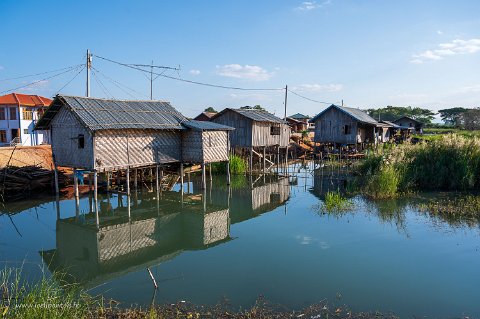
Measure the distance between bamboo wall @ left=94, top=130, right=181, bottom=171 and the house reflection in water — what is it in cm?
190

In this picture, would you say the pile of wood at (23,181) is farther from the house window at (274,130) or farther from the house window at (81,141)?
the house window at (274,130)

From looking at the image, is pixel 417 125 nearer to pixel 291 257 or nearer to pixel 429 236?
pixel 429 236

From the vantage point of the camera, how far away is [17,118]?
30734mm

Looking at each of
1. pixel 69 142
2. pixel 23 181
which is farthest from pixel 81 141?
pixel 23 181

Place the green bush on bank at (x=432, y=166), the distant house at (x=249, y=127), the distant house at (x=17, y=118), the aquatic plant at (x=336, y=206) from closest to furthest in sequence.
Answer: the aquatic plant at (x=336, y=206), the green bush on bank at (x=432, y=166), the distant house at (x=249, y=127), the distant house at (x=17, y=118)

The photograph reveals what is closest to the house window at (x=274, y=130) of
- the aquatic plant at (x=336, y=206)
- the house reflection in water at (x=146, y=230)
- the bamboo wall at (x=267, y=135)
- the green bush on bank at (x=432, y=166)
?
the bamboo wall at (x=267, y=135)

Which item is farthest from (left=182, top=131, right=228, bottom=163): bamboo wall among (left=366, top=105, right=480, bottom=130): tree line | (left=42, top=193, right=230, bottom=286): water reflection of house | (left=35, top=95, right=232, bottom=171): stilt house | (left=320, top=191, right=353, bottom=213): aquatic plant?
(left=366, top=105, right=480, bottom=130): tree line

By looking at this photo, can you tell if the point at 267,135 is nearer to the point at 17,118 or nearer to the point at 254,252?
the point at 254,252

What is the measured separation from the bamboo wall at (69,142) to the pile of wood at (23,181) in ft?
7.51

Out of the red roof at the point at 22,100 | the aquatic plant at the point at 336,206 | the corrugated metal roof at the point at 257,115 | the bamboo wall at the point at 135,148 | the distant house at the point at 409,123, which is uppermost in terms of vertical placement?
the red roof at the point at 22,100

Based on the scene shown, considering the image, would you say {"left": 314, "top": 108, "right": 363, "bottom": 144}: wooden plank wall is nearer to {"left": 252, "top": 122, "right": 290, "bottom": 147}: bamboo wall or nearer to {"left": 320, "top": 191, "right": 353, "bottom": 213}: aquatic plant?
{"left": 252, "top": 122, "right": 290, "bottom": 147}: bamboo wall

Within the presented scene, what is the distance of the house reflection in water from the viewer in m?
9.50

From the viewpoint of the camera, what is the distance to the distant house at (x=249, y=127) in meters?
23.6

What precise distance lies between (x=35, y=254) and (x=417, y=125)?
45874 millimetres
